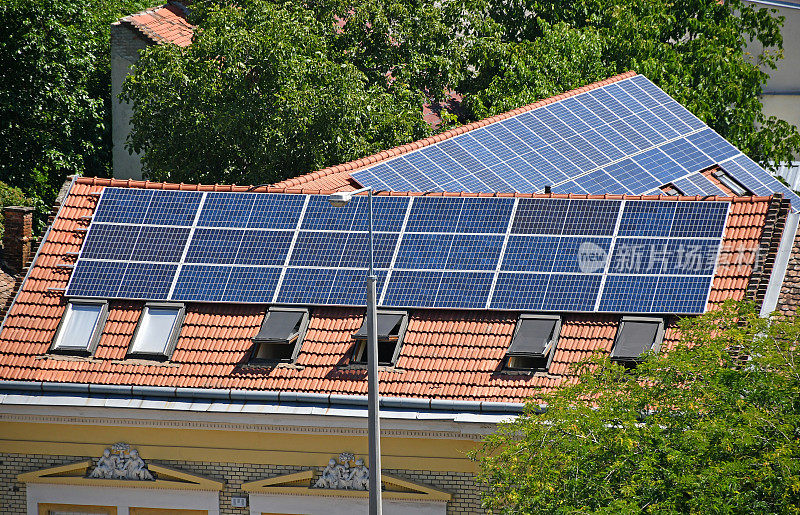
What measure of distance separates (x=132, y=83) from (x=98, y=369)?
16407 mm

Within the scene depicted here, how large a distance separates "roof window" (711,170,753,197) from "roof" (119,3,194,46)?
20309 mm

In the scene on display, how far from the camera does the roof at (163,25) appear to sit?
47.2m

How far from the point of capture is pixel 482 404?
2308 centimetres

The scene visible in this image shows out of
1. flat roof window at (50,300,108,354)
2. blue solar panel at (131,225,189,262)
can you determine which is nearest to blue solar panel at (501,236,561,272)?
blue solar panel at (131,225,189,262)

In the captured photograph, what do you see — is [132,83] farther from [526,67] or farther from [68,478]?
[68,478]

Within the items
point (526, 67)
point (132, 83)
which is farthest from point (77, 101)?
point (526, 67)

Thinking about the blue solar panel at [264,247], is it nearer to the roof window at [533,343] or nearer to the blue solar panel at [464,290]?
the blue solar panel at [464,290]

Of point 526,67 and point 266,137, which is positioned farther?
point 526,67

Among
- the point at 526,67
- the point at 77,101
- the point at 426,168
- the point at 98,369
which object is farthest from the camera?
the point at 77,101

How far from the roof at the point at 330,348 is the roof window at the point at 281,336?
0.55 feet

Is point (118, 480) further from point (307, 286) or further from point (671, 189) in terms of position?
point (671, 189)
